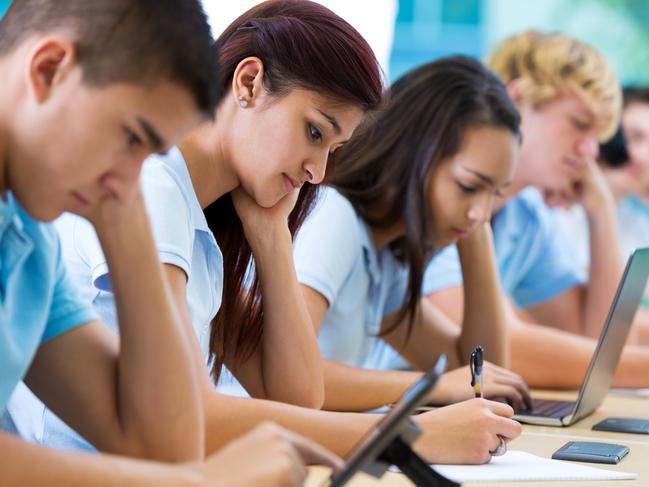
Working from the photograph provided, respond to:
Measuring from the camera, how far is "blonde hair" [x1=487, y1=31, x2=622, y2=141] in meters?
3.14

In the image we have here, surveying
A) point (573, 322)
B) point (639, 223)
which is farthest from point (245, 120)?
point (639, 223)

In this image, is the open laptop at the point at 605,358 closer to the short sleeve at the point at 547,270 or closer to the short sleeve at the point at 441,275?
the short sleeve at the point at 441,275

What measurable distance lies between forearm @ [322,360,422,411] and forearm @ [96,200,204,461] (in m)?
0.79

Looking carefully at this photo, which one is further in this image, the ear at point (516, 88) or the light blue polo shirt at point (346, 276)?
the ear at point (516, 88)

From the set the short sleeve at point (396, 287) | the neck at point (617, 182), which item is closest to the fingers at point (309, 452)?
the short sleeve at point (396, 287)

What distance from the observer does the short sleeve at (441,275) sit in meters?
2.60

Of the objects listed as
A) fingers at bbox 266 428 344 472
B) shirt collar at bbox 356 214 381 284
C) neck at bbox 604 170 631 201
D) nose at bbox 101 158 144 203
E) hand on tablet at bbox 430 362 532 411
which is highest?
nose at bbox 101 158 144 203

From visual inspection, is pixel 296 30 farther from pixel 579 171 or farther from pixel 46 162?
pixel 579 171

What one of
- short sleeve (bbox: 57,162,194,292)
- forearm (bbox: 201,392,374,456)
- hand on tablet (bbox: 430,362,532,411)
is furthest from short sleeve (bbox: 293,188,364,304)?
forearm (bbox: 201,392,374,456)

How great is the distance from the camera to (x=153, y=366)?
1111 mm

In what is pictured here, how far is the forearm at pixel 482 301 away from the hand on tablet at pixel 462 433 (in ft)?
2.95

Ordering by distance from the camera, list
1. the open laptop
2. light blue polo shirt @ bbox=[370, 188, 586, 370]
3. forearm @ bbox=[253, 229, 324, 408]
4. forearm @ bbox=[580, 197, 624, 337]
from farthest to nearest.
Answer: forearm @ bbox=[580, 197, 624, 337]
light blue polo shirt @ bbox=[370, 188, 586, 370]
the open laptop
forearm @ bbox=[253, 229, 324, 408]

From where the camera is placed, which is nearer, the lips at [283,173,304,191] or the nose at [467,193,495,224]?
the lips at [283,173,304,191]

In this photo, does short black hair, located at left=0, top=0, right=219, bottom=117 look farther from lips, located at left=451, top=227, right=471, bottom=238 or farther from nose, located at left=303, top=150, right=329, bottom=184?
lips, located at left=451, top=227, right=471, bottom=238
